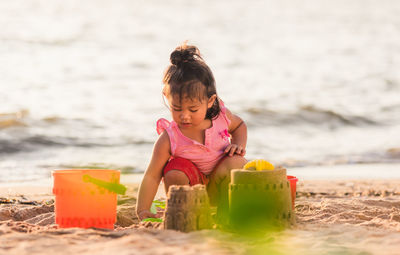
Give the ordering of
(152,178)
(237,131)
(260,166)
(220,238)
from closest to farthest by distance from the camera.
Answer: (220,238) → (260,166) → (152,178) → (237,131)

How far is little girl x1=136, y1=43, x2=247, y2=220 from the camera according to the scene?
310cm

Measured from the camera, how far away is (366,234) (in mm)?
2578

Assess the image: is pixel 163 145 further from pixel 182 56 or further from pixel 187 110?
pixel 182 56

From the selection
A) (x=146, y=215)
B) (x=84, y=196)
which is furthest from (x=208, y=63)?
(x=84, y=196)

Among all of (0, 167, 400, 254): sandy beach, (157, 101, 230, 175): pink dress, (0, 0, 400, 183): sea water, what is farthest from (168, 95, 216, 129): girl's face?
(0, 0, 400, 183): sea water

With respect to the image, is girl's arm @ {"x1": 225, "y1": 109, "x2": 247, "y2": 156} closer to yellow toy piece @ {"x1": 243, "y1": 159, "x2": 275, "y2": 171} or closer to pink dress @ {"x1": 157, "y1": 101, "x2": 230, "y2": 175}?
pink dress @ {"x1": 157, "y1": 101, "x2": 230, "y2": 175}

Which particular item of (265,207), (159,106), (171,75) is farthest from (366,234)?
(159,106)

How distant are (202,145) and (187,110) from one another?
0.28 m

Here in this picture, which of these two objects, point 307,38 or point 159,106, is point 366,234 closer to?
point 159,106

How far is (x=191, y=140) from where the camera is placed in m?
3.28

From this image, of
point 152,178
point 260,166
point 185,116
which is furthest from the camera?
point 152,178

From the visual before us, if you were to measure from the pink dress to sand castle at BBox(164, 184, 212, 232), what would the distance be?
681mm

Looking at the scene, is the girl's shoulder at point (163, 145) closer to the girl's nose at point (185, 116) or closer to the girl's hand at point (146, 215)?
the girl's nose at point (185, 116)

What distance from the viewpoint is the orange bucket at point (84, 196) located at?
2.79 metres
